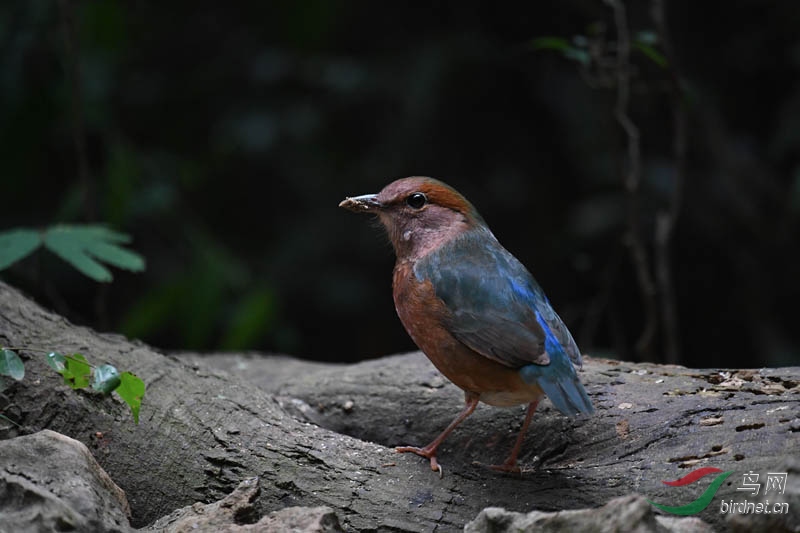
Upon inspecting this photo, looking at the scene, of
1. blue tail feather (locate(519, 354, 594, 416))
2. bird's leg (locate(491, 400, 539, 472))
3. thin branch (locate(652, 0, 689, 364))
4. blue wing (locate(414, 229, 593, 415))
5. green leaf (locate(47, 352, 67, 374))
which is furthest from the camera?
thin branch (locate(652, 0, 689, 364))

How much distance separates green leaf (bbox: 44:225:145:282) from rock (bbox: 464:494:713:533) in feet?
7.12

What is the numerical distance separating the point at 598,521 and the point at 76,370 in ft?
5.65

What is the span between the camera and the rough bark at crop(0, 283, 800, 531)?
2926mm

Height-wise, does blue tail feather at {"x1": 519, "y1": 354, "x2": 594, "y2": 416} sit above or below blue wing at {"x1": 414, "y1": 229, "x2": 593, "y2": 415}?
below

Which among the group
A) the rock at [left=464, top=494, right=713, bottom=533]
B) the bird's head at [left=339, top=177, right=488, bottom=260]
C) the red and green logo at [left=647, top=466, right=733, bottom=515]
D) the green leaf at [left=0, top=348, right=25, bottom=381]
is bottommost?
the red and green logo at [left=647, top=466, right=733, bottom=515]

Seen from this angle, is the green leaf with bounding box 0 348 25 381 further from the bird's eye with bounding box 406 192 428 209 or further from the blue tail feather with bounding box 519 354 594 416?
the bird's eye with bounding box 406 192 428 209

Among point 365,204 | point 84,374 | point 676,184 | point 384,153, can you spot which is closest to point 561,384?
point 365,204

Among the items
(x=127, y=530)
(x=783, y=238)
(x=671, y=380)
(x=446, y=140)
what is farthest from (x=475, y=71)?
(x=127, y=530)

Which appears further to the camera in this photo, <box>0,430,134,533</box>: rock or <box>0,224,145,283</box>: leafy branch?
<box>0,224,145,283</box>: leafy branch

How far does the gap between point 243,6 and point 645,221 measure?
3689mm

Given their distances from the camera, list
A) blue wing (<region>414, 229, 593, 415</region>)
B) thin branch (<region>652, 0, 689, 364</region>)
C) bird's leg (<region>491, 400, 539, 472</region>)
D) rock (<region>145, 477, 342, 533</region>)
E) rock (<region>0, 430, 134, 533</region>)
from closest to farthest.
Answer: rock (<region>0, 430, 134, 533</region>), rock (<region>145, 477, 342, 533</region>), blue wing (<region>414, 229, 593, 415</region>), bird's leg (<region>491, 400, 539, 472</region>), thin branch (<region>652, 0, 689, 364</region>)

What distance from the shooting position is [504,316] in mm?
3223

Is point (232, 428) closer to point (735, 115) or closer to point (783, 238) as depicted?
point (783, 238)

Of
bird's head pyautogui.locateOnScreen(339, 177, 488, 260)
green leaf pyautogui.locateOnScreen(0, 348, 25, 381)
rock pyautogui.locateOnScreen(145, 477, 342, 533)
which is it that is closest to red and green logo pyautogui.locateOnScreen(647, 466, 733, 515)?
rock pyautogui.locateOnScreen(145, 477, 342, 533)
